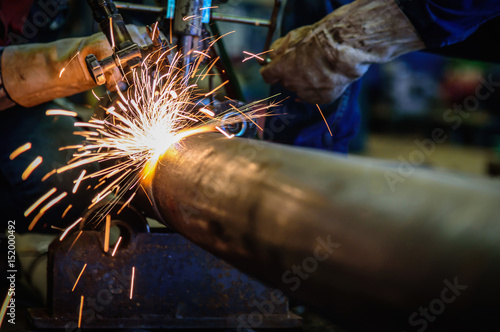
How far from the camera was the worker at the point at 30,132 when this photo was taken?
5.37 feet

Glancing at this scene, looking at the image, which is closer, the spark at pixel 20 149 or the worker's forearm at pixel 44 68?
the worker's forearm at pixel 44 68

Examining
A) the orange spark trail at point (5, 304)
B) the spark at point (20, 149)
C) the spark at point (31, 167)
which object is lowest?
the orange spark trail at point (5, 304)

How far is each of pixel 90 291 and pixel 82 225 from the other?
0.62ft

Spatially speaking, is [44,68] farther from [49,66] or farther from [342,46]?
[342,46]

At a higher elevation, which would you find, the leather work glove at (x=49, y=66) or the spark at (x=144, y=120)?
the leather work glove at (x=49, y=66)

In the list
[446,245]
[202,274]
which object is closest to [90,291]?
[202,274]

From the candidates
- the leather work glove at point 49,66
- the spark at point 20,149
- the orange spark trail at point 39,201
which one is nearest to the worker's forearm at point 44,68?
the leather work glove at point 49,66

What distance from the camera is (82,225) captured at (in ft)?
4.42

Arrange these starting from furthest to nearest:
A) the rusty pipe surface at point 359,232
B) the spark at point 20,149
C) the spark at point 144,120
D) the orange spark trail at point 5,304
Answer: the spark at point 20,149, the orange spark trail at point 5,304, the spark at point 144,120, the rusty pipe surface at point 359,232

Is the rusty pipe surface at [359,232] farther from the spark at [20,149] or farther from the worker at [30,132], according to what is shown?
the spark at [20,149]

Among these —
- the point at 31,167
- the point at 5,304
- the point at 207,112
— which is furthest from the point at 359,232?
the point at 31,167

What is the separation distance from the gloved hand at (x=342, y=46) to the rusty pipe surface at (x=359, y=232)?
3.35 feet

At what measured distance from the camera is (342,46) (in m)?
1.64

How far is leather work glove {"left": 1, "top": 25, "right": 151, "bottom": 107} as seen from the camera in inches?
61.7
